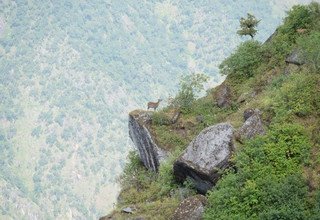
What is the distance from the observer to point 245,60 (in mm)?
42969

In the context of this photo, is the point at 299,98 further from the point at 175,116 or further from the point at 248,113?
the point at 175,116

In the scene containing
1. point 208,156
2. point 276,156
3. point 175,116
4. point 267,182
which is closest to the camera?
point 267,182

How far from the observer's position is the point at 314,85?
27.8 metres

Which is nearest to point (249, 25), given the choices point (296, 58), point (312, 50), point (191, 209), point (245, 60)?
point (245, 60)

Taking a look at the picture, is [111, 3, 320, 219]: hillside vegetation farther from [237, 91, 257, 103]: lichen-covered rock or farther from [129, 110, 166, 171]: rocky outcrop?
[129, 110, 166, 171]: rocky outcrop

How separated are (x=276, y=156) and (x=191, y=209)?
5.17 metres

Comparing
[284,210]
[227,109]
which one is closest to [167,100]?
[227,109]

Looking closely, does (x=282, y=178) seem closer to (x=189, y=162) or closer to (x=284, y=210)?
(x=284, y=210)

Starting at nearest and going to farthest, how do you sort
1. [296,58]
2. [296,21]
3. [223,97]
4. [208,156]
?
[208,156], [296,58], [296,21], [223,97]

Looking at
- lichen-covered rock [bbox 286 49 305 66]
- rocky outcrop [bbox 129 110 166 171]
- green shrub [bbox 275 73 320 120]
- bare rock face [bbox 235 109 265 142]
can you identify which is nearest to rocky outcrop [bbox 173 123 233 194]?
bare rock face [bbox 235 109 265 142]

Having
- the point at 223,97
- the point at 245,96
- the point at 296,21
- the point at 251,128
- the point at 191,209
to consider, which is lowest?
the point at 191,209

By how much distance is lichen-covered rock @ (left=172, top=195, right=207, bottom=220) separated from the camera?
26.3m

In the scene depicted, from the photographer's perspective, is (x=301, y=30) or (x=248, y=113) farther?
(x=301, y=30)

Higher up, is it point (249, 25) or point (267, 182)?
point (249, 25)
